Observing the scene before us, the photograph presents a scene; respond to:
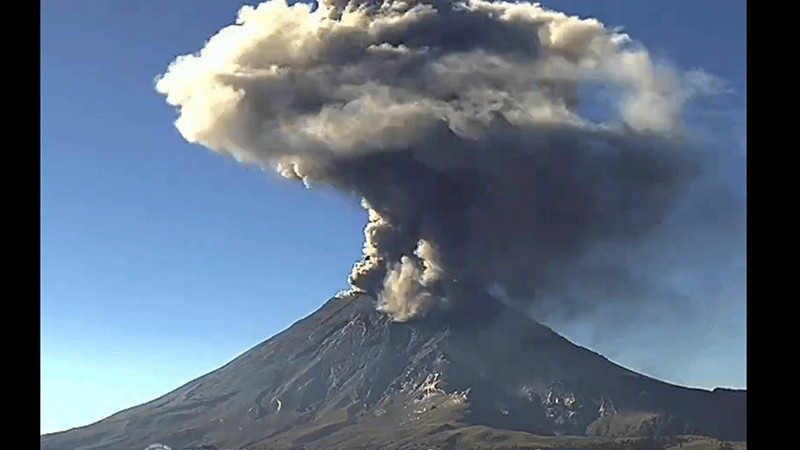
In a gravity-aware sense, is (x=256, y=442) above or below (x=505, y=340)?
below

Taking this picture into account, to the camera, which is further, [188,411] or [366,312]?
[366,312]
